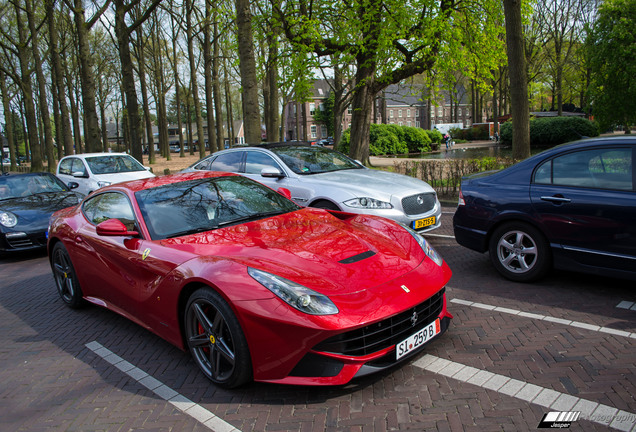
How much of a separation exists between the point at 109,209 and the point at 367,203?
347cm

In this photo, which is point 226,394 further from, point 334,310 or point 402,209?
point 402,209

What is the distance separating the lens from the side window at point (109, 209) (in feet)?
13.5

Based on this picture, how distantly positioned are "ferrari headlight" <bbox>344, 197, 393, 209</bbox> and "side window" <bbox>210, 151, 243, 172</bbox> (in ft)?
9.07

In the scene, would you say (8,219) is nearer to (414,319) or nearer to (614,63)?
(414,319)

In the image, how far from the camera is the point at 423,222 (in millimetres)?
6750

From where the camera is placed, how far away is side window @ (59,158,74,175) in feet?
43.1

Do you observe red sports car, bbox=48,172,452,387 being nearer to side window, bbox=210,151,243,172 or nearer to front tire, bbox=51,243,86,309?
front tire, bbox=51,243,86,309

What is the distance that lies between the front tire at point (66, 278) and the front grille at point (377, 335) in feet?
11.2

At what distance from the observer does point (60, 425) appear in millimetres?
2938

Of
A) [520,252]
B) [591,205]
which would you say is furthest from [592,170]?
[520,252]

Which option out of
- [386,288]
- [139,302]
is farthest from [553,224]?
[139,302]

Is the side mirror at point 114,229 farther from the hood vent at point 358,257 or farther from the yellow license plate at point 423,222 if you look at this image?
the yellow license plate at point 423,222

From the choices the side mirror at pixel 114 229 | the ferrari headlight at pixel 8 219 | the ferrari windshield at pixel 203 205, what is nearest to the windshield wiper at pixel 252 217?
the ferrari windshield at pixel 203 205

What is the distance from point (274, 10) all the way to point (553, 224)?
1436cm
